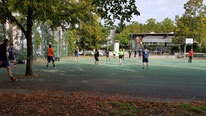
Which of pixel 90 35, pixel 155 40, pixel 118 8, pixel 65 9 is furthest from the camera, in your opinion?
pixel 155 40

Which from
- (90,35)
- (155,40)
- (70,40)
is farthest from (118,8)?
(155,40)

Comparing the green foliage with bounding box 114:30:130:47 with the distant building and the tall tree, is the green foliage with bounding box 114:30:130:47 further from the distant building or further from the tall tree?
the tall tree

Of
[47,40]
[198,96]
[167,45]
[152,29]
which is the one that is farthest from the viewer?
[152,29]

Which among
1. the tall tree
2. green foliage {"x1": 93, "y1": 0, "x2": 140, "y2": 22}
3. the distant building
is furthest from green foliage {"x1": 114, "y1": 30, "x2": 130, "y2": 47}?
green foliage {"x1": 93, "y1": 0, "x2": 140, "y2": 22}

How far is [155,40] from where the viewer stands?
157ft

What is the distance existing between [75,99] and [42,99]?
980 mm

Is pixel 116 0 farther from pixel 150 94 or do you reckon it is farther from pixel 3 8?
pixel 3 8

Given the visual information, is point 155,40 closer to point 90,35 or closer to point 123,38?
point 123,38

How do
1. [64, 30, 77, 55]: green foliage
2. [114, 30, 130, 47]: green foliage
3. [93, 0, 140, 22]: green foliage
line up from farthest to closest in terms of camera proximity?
[114, 30, 130, 47]: green foliage
[64, 30, 77, 55]: green foliage
[93, 0, 140, 22]: green foliage

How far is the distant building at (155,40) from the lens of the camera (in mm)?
46656

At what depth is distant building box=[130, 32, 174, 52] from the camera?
153 ft

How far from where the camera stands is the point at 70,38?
3155 cm

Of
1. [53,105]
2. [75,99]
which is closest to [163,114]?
[75,99]

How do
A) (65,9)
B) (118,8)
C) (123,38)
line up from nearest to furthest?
1. (118,8)
2. (65,9)
3. (123,38)
